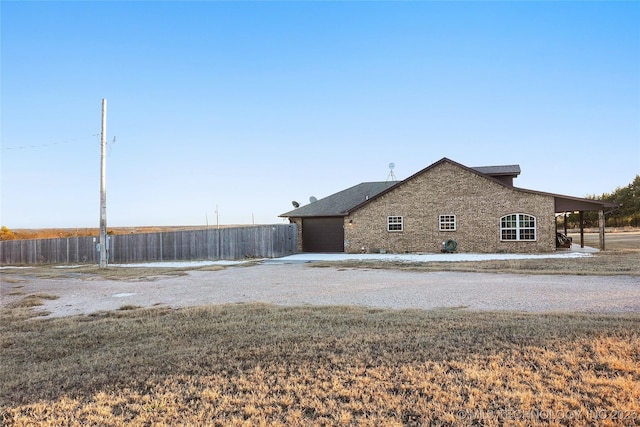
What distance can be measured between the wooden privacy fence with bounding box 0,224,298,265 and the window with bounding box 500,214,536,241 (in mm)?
13183

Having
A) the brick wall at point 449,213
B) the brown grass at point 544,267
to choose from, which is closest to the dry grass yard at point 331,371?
the brown grass at point 544,267

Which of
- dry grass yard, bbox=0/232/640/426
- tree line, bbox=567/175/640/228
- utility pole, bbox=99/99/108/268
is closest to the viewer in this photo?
dry grass yard, bbox=0/232/640/426

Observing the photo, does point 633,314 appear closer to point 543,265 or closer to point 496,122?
point 543,265

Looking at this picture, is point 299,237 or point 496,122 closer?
point 496,122

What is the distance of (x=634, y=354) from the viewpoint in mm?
4203

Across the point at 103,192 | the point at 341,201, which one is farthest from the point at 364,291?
the point at 341,201

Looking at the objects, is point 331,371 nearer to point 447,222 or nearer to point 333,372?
point 333,372

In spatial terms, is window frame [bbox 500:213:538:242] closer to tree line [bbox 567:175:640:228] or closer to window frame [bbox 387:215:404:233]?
window frame [bbox 387:215:404:233]

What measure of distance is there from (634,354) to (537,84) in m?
16.9

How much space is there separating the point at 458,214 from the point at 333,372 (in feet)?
69.0

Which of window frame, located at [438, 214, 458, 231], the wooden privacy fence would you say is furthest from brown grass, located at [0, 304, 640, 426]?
window frame, located at [438, 214, 458, 231]

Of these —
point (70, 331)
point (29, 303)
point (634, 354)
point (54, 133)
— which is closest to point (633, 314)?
point (634, 354)

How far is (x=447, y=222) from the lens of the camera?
23.6m

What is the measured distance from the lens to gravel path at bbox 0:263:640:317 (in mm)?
7980
